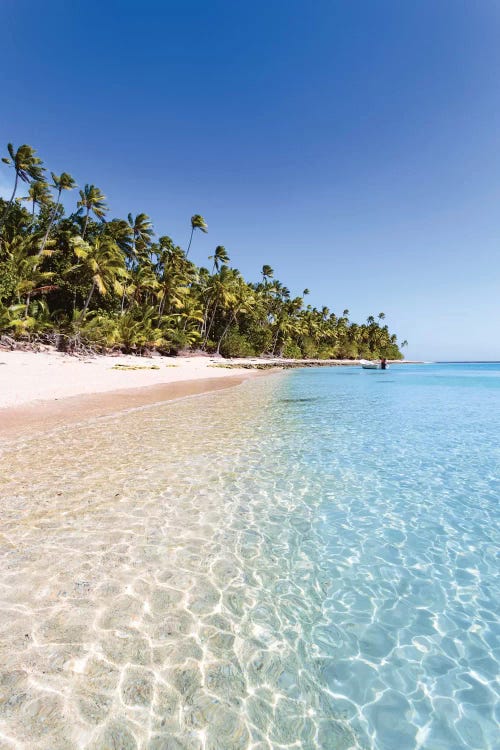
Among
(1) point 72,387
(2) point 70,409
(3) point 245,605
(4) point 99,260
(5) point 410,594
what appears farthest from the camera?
(4) point 99,260

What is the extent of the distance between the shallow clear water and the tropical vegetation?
25.7 metres

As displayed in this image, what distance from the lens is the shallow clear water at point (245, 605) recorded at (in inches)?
97.8

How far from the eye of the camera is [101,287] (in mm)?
33625

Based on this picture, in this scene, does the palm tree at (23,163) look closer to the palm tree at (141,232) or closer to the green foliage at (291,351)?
the palm tree at (141,232)

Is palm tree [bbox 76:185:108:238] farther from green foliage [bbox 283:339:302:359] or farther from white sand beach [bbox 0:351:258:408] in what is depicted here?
green foliage [bbox 283:339:302:359]

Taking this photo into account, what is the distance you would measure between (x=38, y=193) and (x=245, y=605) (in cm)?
4444

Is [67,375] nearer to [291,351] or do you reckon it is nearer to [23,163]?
[23,163]

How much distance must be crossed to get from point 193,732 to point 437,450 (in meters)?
8.84

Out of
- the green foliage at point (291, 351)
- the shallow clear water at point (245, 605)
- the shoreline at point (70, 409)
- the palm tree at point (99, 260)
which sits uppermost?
the palm tree at point (99, 260)

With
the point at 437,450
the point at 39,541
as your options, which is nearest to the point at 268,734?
the point at 39,541

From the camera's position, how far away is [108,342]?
1335 inches

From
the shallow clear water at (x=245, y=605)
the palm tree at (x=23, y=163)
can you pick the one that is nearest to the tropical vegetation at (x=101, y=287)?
the palm tree at (x=23, y=163)

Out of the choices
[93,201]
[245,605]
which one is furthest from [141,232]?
[245,605]

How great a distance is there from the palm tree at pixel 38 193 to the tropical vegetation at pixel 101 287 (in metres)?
0.10
